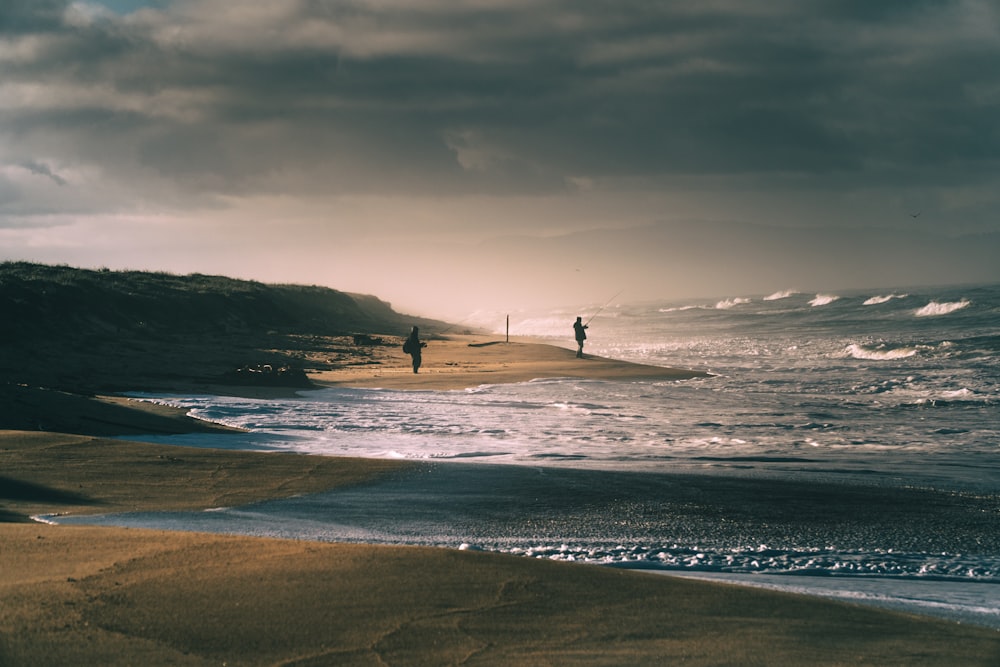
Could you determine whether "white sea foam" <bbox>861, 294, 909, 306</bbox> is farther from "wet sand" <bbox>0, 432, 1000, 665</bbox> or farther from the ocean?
"wet sand" <bbox>0, 432, 1000, 665</bbox>

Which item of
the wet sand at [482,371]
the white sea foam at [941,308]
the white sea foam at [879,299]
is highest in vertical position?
the white sea foam at [879,299]

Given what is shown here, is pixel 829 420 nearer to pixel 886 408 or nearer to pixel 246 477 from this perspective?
pixel 886 408

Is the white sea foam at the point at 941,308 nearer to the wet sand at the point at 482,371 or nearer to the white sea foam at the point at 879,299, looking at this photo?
the white sea foam at the point at 879,299

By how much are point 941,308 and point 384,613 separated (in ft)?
215

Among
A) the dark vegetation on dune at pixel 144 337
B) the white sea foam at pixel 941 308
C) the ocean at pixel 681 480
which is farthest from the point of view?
the white sea foam at pixel 941 308

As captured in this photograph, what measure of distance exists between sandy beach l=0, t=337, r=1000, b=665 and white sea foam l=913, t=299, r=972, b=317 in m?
61.6

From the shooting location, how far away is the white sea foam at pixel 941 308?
59.9 metres

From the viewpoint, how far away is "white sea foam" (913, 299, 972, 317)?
2359 inches

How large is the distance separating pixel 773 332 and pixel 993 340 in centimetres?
2144

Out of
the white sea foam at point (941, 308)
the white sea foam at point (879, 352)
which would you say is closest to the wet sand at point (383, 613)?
the white sea foam at point (879, 352)

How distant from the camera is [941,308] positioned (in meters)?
61.2

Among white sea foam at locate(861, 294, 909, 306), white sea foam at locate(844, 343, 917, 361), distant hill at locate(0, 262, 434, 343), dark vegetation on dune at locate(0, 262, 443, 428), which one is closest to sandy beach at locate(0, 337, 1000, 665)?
dark vegetation on dune at locate(0, 262, 443, 428)

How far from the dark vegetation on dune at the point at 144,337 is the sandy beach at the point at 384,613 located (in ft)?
22.9

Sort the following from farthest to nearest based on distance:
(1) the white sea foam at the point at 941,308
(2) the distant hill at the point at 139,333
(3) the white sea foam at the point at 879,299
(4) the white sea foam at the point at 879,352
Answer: (3) the white sea foam at the point at 879,299 < (1) the white sea foam at the point at 941,308 < (4) the white sea foam at the point at 879,352 < (2) the distant hill at the point at 139,333
